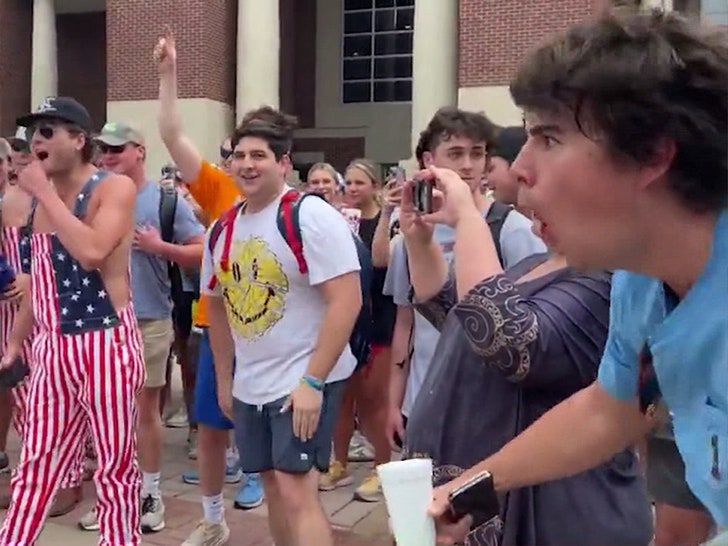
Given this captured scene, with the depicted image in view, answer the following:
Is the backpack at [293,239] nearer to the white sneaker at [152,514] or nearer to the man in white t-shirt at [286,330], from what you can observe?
the man in white t-shirt at [286,330]

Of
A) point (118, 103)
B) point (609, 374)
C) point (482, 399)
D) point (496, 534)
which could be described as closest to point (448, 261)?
point (482, 399)

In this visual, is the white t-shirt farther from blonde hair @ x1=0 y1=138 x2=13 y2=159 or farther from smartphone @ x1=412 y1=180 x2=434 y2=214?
blonde hair @ x1=0 y1=138 x2=13 y2=159

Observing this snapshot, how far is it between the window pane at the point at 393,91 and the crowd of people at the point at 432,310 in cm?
1419

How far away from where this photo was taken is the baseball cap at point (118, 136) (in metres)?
4.83

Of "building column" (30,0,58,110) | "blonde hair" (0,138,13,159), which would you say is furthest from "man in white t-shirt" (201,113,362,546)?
"building column" (30,0,58,110)

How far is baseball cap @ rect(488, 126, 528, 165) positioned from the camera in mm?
3165

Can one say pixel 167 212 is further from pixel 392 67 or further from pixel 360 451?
pixel 392 67

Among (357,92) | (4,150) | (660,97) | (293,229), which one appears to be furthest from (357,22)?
(660,97)

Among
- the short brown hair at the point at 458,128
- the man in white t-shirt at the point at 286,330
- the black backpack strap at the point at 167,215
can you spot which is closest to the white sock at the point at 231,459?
the black backpack strap at the point at 167,215

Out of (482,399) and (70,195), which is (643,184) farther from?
(70,195)

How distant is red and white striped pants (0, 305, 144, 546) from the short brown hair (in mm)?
1385

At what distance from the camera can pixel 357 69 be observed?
67.4 ft

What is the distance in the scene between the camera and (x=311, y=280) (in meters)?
3.34

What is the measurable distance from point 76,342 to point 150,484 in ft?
4.72
